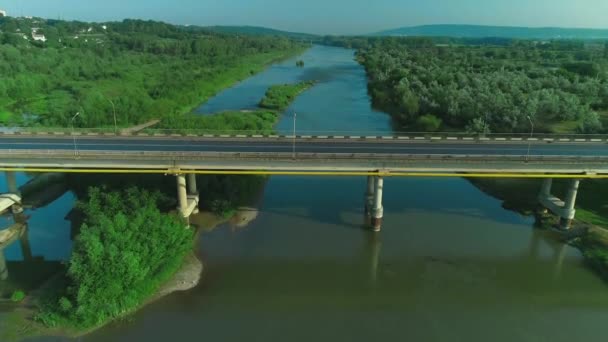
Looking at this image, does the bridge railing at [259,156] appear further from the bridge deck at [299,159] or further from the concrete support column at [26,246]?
the concrete support column at [26,246]

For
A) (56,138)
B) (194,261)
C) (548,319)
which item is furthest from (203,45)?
(548,319)

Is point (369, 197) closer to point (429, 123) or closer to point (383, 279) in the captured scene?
point (383, 279)

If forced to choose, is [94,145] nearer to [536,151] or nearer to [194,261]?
[194,261]

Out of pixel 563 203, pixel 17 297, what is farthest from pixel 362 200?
pixel 17 297

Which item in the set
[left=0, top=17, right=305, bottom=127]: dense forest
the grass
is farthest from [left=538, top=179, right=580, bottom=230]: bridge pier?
the grass

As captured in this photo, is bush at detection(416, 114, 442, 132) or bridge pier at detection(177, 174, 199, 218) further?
bush at detection(416, 114, 442, 132)

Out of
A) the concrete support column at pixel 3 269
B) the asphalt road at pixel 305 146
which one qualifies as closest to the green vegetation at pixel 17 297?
the concrete support column at pixel 3 269

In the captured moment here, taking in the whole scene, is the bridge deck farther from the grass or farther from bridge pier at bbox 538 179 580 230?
the grass
